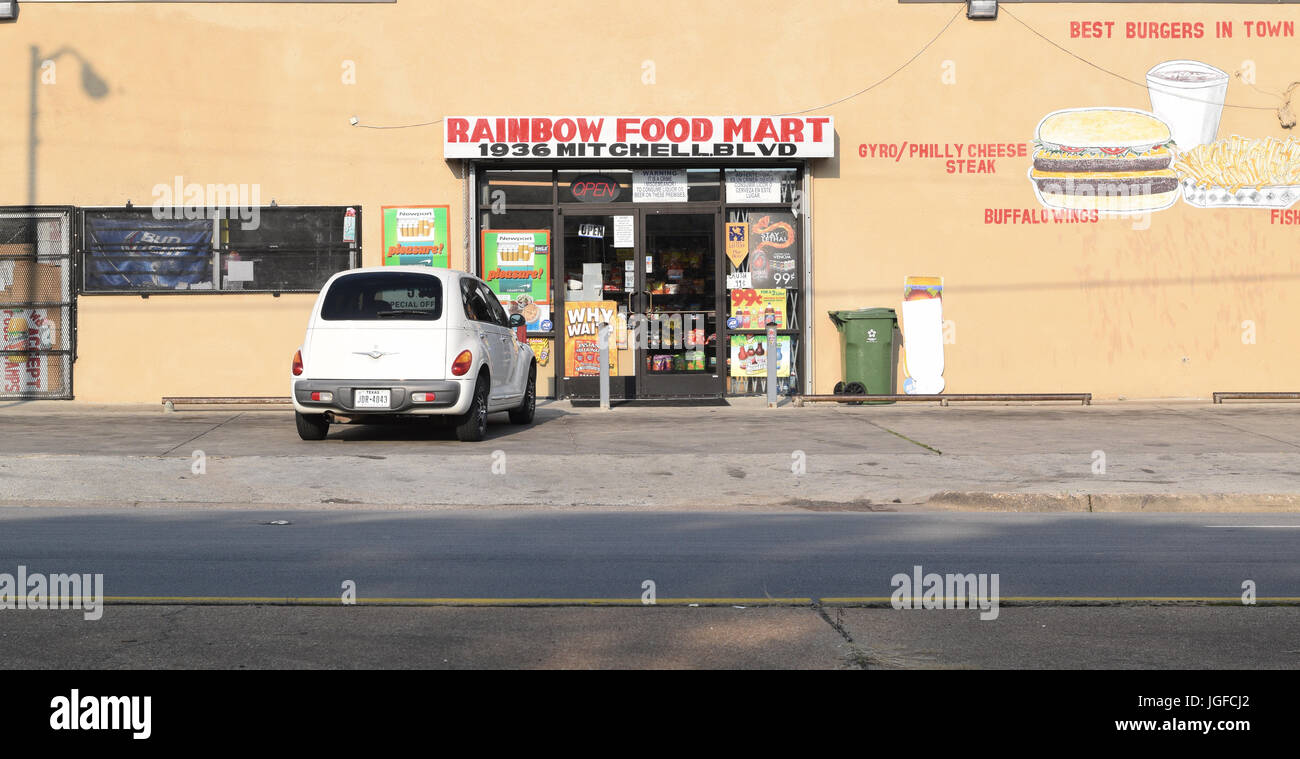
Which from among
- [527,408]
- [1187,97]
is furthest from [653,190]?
[1187,97]

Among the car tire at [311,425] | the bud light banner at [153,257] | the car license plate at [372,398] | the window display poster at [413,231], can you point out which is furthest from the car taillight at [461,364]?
the bud light banner at [153,257]

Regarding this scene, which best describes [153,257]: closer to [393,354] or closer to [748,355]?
[393,354]

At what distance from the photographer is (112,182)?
1817 centimetres

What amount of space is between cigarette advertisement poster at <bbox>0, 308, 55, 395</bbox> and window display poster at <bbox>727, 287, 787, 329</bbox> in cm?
978

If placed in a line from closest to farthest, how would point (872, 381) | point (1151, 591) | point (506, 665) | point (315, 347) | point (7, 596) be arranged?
point (506, 665) → point (7, 596) → point (1151, 591) → point (315, 347) → point (872, 381)

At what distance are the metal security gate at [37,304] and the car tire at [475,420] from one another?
7.90 meters

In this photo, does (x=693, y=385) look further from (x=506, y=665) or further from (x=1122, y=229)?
(x=506, y=665)

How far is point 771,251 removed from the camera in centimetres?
1859

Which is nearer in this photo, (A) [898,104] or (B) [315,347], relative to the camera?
(B) [315,347]

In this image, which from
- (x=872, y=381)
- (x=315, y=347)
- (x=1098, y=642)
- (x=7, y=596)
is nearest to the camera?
(x=1098, y=642)

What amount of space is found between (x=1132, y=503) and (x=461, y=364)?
647 centimetres

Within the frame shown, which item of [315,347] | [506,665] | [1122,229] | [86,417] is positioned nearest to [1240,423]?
[1122,229]

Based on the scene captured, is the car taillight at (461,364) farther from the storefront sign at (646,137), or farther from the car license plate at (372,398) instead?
the storefront sign at (646,137)

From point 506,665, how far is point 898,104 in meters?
15.0
